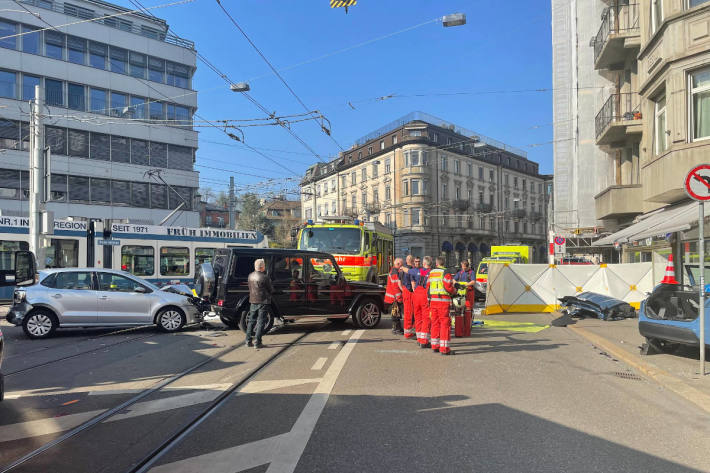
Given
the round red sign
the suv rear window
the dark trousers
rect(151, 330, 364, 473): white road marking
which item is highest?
the round red sign

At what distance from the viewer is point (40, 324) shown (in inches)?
398

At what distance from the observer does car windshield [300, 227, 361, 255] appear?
55.6ft

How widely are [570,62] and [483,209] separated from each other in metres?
34.2

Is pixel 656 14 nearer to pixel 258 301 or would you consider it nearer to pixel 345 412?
pixel 258 301

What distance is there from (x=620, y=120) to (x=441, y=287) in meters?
12.5

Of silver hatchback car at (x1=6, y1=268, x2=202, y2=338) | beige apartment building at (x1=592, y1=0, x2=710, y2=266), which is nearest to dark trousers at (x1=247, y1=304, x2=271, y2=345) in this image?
silver hatchback car at (x1=6, y1=268, x2=202, y2=338)

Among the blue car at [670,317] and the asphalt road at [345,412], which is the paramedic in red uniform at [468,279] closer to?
the asphalt road at [345,412]

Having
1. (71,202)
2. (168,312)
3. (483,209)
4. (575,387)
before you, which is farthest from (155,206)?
(483,209)

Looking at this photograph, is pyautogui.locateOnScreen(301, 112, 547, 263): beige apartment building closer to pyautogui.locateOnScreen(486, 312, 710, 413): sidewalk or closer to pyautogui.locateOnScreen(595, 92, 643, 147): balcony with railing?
pyautogui.locateOnScreen(595, 92, 643, 147): balcony with railing

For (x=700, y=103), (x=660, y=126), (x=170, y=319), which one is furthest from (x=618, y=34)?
(x=170, y=319)

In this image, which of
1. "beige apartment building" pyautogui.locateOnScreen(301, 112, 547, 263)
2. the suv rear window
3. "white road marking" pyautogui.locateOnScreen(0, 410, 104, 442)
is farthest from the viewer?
"beige apartment building" pyautogui.locateOnScreen(301, 112, 547, 263)

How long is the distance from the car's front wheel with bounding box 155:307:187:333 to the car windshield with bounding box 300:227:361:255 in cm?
638

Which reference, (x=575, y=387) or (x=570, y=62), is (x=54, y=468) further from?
(x=570, y=62)

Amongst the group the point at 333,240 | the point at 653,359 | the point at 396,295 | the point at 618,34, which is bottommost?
the point at 653,359
